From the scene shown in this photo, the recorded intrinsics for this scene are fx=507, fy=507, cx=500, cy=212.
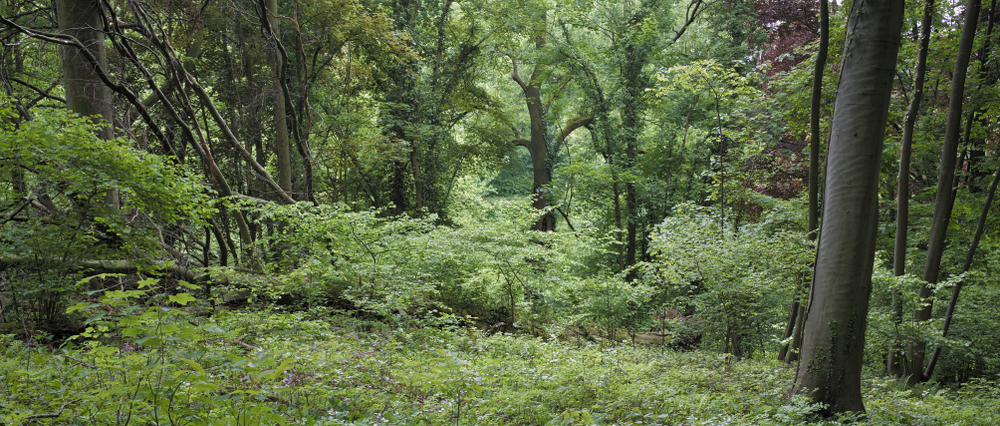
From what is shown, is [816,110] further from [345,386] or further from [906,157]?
[345,386]

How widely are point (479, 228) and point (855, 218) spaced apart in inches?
271

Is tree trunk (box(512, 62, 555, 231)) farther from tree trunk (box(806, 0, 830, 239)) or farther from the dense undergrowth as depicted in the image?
tree trunk (box(806, 0, 830, 239))

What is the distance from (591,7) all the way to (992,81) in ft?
35.5

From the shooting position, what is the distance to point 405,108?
48.2ft

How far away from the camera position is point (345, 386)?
3883 millimetres

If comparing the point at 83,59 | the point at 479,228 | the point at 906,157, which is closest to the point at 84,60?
the point at 83,59

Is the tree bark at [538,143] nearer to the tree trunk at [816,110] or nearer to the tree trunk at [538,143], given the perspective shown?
the tree trunk at [538,143]

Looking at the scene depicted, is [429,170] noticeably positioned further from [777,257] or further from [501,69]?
[777,257]

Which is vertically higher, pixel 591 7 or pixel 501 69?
pixel 591 7

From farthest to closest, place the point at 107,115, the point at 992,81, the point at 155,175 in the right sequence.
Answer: the point at 992,81 → the point at 107,115 → the point at 155,175

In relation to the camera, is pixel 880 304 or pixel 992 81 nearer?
pixel 992 81

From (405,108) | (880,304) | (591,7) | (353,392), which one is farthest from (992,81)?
(405,108)

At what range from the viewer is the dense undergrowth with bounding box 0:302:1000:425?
2.50 meters

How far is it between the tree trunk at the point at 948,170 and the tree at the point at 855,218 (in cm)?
295
